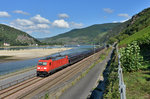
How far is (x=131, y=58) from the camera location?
22.1 metres

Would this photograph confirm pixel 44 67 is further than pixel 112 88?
Yes

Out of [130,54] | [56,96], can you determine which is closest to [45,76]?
[56,96]

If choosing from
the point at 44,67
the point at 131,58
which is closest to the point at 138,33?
the point at 131,58

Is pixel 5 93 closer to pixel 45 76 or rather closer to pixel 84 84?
pixel 45 76

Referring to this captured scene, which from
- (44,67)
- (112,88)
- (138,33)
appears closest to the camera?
(112,88)

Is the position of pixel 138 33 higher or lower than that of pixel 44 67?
higher

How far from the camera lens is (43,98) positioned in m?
18.8

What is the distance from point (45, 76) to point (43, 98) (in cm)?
1239

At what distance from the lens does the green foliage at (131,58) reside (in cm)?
2211

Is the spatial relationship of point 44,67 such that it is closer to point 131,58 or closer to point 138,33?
point 131,58

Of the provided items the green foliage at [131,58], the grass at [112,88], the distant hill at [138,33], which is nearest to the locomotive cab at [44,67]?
the grass at [112,88]

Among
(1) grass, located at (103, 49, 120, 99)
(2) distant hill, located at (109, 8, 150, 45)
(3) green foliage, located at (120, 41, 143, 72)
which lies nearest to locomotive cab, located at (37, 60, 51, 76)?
(1) grass, located at (103, 49, 120, 99)

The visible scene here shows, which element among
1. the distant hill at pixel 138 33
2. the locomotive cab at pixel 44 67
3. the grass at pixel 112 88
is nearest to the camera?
the grass at pixel 112 88

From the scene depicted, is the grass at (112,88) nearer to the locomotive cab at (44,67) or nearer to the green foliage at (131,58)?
the green foliage at (131,58)
